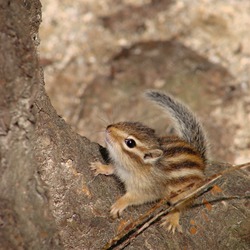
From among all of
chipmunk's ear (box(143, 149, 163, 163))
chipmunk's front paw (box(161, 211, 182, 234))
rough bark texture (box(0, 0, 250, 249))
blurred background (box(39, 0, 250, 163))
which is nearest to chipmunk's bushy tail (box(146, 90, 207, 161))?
rough bark texture (box(0, 0, 250, 249))

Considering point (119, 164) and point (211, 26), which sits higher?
point (211, 26)

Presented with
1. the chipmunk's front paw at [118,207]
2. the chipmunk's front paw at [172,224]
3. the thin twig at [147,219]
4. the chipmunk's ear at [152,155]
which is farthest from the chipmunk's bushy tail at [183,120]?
the chipmunk's front paw at [118,207]

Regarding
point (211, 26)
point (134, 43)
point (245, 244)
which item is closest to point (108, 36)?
point (134, 43)

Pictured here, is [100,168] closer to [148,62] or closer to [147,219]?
[147,219]

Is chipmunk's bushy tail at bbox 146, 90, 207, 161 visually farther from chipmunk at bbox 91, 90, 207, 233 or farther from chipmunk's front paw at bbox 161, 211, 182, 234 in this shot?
chipmunk's front paw at bbox 161, 211, 182, 234

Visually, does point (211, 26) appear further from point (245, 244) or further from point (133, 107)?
Result: point (245, 244)
